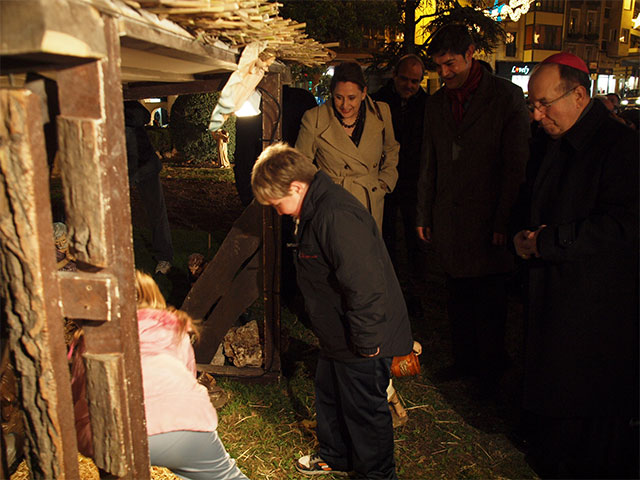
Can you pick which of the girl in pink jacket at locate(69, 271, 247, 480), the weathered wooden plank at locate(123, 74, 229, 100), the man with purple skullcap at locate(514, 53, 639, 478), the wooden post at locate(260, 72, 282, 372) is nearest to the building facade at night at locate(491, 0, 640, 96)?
the weathered wooden plank at locate(123, 74, 229, 100)

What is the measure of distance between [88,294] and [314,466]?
6.65 feet

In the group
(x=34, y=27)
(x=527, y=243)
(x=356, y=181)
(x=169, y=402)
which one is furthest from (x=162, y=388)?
(x=356, y=181)

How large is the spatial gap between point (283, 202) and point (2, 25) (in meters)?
1.50

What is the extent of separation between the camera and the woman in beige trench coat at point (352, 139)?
13.0 ft

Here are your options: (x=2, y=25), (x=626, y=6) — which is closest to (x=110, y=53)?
(x=2, y=25)

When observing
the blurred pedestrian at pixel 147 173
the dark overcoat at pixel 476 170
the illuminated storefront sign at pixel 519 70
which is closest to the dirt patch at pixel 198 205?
the blurred pedestrian at pixel 147 173

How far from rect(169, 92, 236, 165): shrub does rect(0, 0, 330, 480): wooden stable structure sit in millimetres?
14690

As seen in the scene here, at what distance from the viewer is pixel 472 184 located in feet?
12.5

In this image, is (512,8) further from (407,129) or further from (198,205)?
(407,129)

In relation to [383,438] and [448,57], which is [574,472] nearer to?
[383,438]

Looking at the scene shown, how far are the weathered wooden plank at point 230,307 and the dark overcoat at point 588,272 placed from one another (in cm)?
208

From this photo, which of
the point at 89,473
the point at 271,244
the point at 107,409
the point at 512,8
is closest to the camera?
the point at 107,409

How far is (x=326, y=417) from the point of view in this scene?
3.19m

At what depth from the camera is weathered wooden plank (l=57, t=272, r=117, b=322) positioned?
1.84 metres
